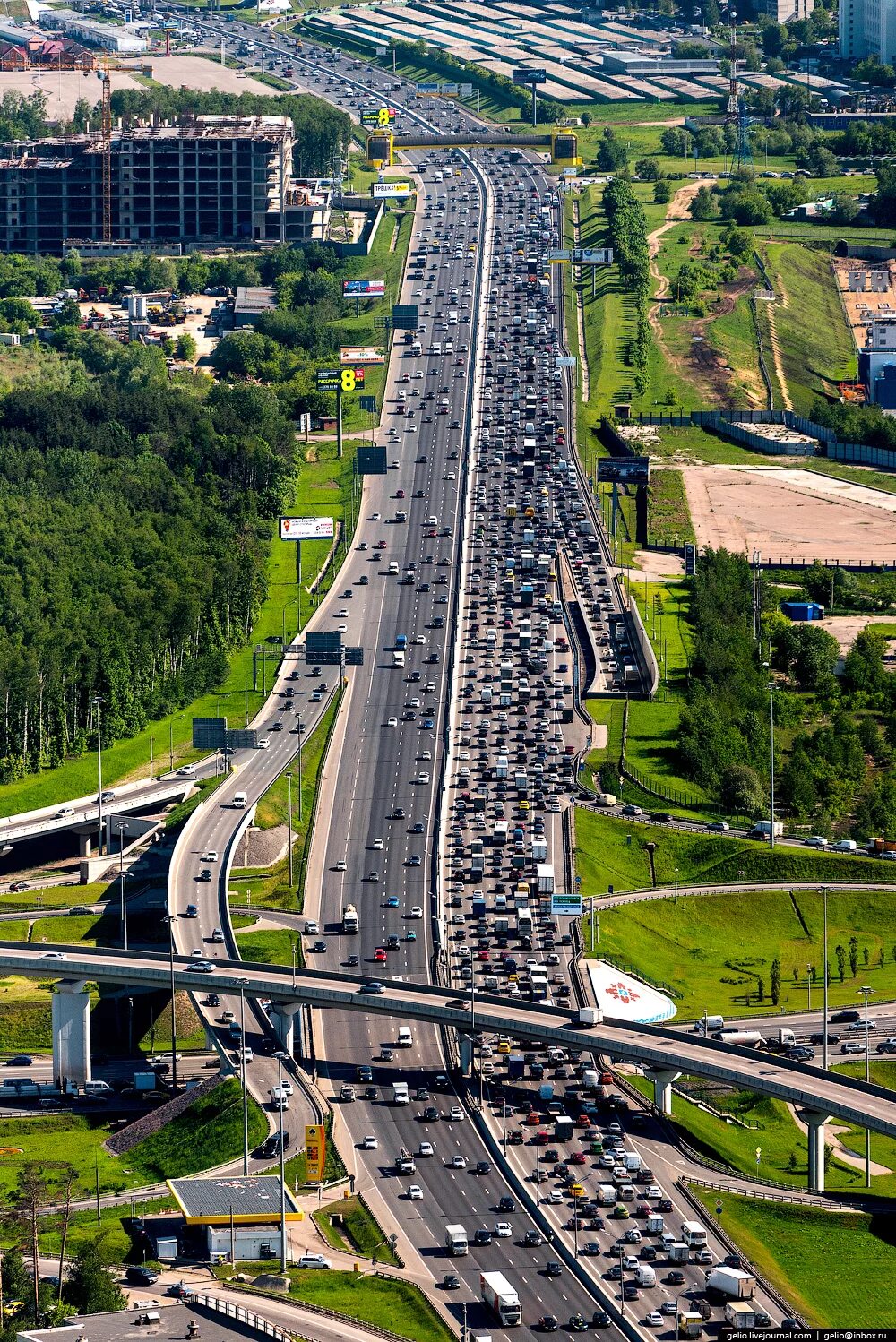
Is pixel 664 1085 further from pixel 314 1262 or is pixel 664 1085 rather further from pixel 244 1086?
pixel 314 1262

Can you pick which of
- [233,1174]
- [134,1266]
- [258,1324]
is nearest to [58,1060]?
[233,1174]

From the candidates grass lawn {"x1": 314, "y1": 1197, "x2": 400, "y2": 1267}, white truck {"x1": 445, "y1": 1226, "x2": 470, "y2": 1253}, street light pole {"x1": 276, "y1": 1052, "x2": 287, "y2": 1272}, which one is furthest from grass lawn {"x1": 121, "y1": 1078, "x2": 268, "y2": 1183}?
white truck {"x1": 445, "y1": 1226, "x2": 470, "y2": 1253}

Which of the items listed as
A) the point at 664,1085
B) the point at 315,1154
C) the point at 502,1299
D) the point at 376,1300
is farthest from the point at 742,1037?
the point at 502,1299

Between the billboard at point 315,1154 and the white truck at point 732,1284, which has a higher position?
the white truck at point 732,1284

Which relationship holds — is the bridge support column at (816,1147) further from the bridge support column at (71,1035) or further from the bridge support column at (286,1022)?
the bridge support column at (71,1035)

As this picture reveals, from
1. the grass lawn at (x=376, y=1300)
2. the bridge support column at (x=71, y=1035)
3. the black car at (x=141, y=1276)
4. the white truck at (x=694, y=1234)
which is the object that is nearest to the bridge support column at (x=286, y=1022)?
the bridge support column at (x=71, y=1035)

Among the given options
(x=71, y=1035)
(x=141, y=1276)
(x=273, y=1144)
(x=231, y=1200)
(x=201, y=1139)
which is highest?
(x=141, y=1276)

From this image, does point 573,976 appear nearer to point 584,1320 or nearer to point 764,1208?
point 764,1208
